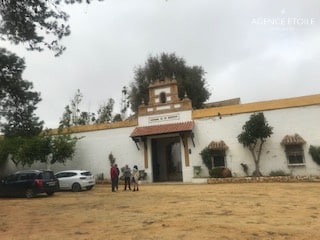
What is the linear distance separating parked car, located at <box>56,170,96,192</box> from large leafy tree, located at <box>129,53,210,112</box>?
14.9m

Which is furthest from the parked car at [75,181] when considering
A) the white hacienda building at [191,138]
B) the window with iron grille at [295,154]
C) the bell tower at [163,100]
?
the window with iron grille at [295,154]

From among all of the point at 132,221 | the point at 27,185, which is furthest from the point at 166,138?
the point at 132,221

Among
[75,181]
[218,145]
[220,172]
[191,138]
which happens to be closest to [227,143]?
[218,145]

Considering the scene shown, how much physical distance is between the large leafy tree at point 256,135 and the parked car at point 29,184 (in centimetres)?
1194

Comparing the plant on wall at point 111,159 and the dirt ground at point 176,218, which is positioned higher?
the plant on wall at point 111,159

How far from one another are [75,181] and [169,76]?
17581 millimetres

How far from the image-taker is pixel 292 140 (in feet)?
67.1

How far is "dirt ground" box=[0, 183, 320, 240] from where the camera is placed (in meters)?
7.80

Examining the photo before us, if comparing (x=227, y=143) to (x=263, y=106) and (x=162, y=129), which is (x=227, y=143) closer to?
(x=263, y=106)

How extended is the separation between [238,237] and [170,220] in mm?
2586

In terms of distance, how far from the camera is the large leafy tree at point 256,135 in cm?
2053

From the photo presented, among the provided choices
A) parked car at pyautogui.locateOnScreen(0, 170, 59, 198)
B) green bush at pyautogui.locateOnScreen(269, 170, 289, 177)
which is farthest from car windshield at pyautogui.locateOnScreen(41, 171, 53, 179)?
green bush at pyautogui.locateOnScreen(269, 170, 289, 177)

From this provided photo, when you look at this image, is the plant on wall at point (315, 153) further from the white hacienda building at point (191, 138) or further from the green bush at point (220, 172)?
the green bush at point (220, 172)

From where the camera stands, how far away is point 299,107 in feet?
68.7
